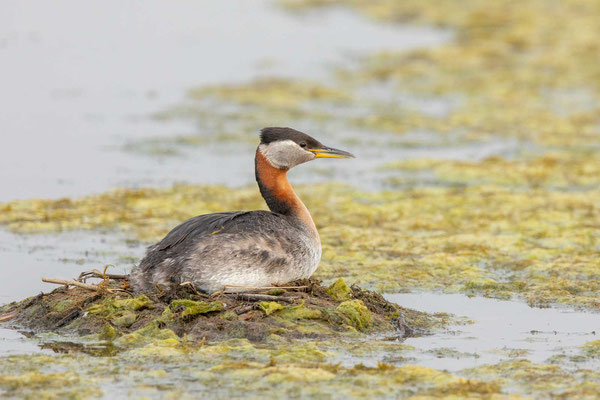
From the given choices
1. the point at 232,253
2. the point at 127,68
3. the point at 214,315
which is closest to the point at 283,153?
the point at 232,253

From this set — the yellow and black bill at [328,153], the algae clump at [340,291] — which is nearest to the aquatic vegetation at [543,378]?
the algae clump at [340,291]

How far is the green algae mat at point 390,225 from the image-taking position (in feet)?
23.8

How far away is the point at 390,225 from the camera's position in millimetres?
13109

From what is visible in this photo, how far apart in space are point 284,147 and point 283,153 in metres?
0.06

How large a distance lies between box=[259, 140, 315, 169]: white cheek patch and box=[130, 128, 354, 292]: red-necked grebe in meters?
0.50

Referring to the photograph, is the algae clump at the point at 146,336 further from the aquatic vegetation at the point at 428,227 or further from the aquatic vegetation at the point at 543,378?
the aquatic vegetation at the point at 428,227

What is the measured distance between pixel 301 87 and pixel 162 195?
8495mm

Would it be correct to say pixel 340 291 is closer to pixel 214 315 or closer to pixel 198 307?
pixel 214 315

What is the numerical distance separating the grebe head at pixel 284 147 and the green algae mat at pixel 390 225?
1485mm

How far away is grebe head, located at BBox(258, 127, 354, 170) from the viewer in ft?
31.4

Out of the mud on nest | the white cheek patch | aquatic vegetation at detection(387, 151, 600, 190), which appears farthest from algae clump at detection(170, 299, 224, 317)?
aquatic vegetation at detection(387, 151, 600, 190)

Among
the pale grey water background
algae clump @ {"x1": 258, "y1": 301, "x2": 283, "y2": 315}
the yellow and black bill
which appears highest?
the pale grey water background

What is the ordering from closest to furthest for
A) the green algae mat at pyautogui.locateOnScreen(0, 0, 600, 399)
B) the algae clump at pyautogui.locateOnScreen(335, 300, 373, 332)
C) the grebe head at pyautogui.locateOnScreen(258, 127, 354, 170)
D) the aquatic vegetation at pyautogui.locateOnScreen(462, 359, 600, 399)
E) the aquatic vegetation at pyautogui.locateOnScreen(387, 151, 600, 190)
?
the aquatic vegetation at pyautogui.locateOnScreen(462, 359, 600, 399) < the green algae mat at pyautogui.locateOnScreen(0, 0, 600, 399) < the algae clump at pyautogui.locateOnScreen(335, 300, 373, 332) < the grebe head at pyautogui.locateOnScreen(258, 127, 354, 170) < the aquatic vegetation at pyautogui.locateOnScreen(387, 151, 600, 190)

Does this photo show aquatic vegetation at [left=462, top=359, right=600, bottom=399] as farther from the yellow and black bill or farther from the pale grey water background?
the pale grey water background
